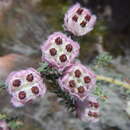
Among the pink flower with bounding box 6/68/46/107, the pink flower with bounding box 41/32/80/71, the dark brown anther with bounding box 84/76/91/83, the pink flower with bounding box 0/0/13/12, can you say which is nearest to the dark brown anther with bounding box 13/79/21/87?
the pink flower with bounding box 6/68/46/107

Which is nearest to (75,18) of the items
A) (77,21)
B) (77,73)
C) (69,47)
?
(77,21)

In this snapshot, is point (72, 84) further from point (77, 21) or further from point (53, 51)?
point (77, 21)

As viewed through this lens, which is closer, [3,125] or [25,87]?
[25,87]

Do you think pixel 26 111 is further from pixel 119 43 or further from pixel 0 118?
pixel 119 43

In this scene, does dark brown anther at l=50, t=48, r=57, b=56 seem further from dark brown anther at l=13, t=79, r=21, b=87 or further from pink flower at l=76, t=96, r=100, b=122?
pink flower at l=76, t=96, r=100, b=122

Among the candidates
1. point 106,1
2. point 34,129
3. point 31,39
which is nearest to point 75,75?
point 34,129

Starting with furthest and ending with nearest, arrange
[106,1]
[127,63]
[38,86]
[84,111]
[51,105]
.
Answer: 1. [106,1]
2. [127,63]
3. [51,105]
4. [84,111]
5. [38,86]

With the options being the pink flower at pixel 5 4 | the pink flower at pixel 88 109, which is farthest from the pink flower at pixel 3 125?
the pink flower at pixel 5 4
